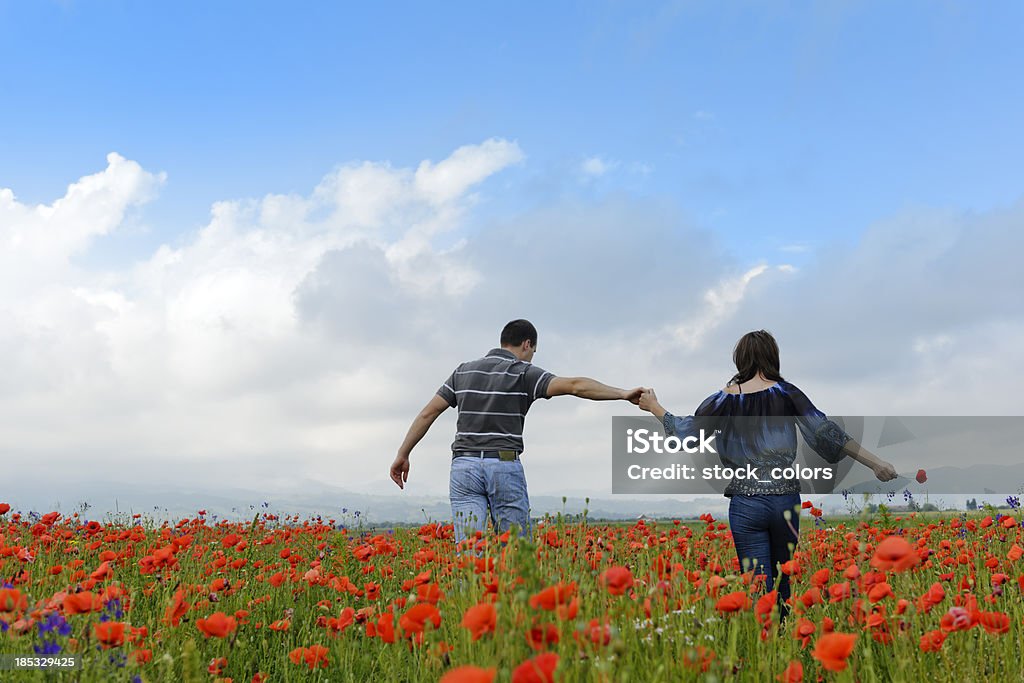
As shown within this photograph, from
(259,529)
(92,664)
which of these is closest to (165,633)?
(92,664)

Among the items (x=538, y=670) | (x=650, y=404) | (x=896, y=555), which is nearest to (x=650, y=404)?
(x=650, y=404)

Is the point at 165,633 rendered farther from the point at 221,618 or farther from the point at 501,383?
the point at 501,383

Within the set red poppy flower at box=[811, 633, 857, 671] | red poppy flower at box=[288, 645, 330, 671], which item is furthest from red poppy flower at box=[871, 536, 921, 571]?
red poppy flower at box=[288, 645, 330, 671]

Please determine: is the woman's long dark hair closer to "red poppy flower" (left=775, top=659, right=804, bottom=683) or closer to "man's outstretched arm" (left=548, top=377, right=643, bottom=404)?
"man's outstretched arm" (left=548, top=377, right=643, bottom=404)

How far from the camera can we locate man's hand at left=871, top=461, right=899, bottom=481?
477 cm

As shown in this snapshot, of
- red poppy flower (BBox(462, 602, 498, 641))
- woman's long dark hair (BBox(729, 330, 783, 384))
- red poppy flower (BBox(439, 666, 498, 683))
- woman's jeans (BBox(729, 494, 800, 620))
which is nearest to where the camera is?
Answer: red poppy flower (BBox(439, 666, 498, 683))

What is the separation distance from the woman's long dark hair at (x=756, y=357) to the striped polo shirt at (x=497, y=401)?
159 centimetres

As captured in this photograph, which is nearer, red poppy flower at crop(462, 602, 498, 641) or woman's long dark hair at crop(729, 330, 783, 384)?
red poppy flower at crop(462, 602, 498, 641)

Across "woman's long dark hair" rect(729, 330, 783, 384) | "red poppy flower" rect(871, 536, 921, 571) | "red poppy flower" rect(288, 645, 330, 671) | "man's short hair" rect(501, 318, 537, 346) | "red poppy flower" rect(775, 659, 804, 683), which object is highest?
"man's short hair" rect(501, 318, 537, 346)

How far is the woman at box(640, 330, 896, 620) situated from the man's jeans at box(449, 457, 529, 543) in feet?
Answer: 5.06

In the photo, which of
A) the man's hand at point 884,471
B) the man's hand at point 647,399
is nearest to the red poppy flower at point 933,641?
the man's hand at point 884,471

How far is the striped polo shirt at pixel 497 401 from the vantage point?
19.7 feet

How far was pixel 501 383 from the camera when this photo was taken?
604 centimetres

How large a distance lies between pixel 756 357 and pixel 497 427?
2.02 metres
